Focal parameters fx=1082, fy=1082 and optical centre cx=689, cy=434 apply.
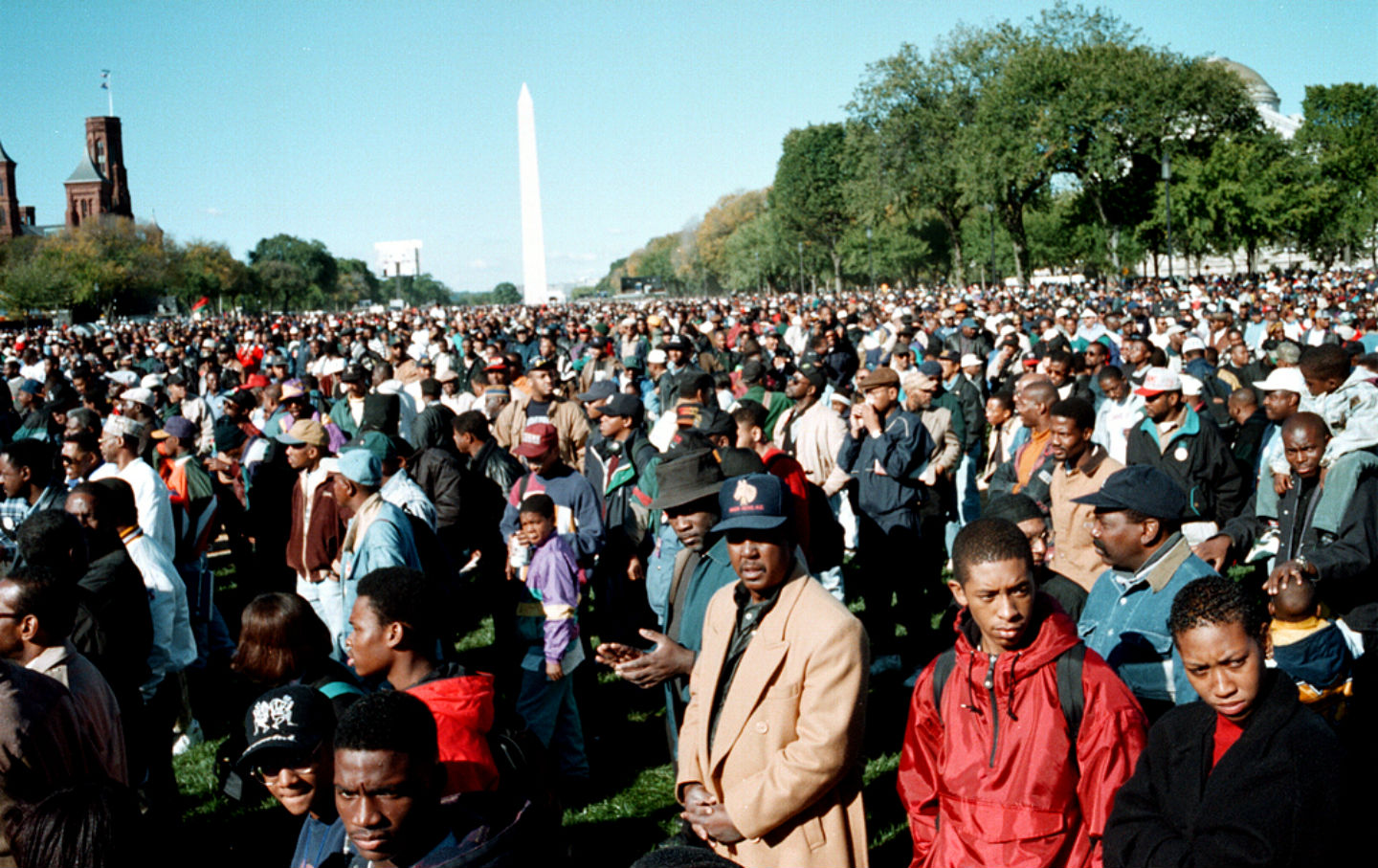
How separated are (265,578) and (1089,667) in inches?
304

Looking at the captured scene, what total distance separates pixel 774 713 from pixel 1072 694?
89cm

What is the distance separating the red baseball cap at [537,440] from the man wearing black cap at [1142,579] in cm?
335

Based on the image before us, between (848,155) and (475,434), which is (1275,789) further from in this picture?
(848,155)

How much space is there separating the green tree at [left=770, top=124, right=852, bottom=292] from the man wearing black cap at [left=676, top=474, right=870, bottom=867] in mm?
86026

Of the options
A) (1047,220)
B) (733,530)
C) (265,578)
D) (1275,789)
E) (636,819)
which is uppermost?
(1047,220)

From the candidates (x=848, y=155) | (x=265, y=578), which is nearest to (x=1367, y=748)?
(x=265, y=578)

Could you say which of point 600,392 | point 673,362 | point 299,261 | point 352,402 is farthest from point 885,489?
point 299,261

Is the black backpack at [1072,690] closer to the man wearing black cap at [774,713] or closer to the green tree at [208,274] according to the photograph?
the man wearing black cap at [774,713]

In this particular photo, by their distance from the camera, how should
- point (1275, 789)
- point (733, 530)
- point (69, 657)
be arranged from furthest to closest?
point (69, 657) < point (733, 530) < point (1275, 789)

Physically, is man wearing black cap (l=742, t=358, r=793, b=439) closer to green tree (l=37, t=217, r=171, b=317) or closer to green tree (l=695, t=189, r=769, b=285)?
green tree (l=37, t=217, r=171, b=317)

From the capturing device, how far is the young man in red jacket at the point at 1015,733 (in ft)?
9.91

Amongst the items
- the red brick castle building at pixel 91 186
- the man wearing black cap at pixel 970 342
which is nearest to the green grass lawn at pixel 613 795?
the man wearing black cap at pixel 970 342

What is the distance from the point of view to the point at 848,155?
67.2 meters

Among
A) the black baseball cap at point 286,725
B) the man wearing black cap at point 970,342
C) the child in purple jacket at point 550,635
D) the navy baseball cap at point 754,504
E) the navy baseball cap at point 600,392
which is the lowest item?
the child in purple jacket at point 550,635
